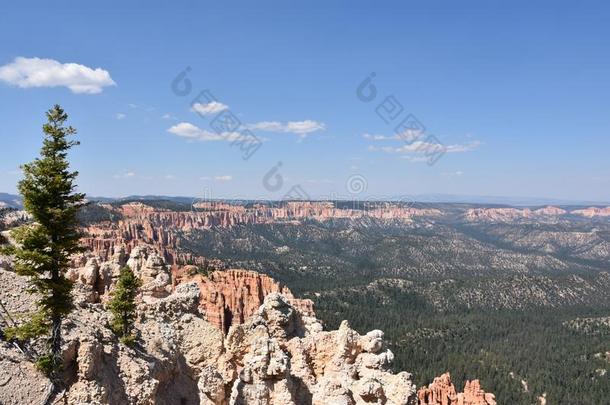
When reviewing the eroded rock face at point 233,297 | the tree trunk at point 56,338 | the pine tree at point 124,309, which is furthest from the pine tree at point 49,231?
the eroded rock face at point 233,297

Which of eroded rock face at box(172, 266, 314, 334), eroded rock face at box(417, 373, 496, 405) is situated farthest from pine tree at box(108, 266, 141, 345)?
eroded rock face at box(417, 373, 496, 405)

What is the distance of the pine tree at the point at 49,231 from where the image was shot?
15.0 m

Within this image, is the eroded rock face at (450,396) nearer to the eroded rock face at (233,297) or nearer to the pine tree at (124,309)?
the eroded rock face at (233,297)

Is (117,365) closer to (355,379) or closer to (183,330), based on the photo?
(183,330)

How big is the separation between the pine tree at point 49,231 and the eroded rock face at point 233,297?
2054cm

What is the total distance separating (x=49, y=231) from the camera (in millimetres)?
15531

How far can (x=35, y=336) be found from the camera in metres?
15.1

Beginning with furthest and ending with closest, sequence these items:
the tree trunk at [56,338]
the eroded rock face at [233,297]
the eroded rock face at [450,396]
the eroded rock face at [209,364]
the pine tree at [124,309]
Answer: the eroded rock face at [233,297], the eroded rock face at [450,396], the pine tree at [124,309], the eroded rock face at [209,364], the tree trunk at [56,338]

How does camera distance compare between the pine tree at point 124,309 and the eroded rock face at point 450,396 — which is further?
the eroded rock face at point 450,396

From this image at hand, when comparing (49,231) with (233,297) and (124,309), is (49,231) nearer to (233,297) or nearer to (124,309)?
(124,309)

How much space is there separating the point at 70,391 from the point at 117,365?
6.23 feet

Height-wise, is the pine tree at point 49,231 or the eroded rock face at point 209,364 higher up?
the pine tree at point 49,231

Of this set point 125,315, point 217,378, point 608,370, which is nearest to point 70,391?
point 217,378

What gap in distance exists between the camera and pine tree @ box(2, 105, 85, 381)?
15039mm
